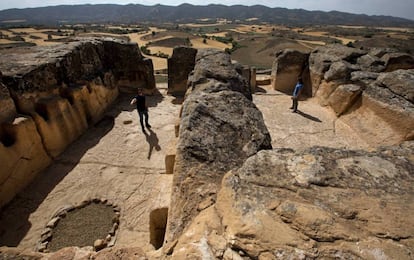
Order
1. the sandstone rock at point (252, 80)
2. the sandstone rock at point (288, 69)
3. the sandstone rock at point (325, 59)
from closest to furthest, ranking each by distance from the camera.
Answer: the sandstone rock at point (325, 59), the sandstone rock at point (288, 69), the sandstone rock at point (252, 80)

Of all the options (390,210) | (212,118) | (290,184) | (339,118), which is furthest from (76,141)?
(339,118)

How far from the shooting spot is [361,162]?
2.10m

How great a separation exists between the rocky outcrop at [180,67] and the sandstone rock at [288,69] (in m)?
3.43

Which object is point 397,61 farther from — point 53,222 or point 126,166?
point 53,222

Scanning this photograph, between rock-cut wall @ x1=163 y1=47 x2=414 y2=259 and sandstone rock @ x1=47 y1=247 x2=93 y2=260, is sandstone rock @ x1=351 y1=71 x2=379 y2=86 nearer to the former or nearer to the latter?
rock-cut wall @ x1=163 y1=47 x2=414 y2=259

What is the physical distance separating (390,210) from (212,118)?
200cm

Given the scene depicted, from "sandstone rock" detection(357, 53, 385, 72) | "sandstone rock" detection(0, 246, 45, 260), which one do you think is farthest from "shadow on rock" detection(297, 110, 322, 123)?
"sandstone rock" detection(0, 246, 45, 260)

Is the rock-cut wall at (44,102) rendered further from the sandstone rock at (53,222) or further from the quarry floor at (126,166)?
the sandstone rock at (53,222)

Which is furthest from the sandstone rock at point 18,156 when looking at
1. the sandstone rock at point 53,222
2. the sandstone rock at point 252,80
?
the sandstone rock at point 252,80

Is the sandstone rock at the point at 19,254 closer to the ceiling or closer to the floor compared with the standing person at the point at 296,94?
closer to the floor

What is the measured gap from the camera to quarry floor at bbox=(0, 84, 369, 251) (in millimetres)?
4492

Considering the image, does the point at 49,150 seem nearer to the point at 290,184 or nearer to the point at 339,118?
the point at 290,184

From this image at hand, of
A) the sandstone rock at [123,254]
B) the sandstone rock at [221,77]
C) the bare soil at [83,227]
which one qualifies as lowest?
the bare soil at [83,227]

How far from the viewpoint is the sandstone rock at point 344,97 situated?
7.29 meters
